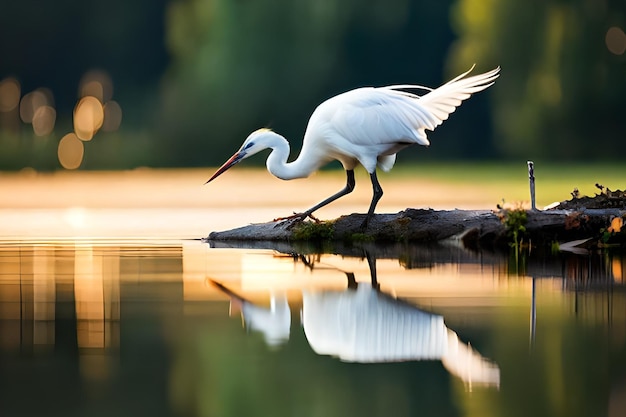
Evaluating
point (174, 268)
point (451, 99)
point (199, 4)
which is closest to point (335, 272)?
point (174, 268)

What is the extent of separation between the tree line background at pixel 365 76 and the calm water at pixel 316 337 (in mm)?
24299

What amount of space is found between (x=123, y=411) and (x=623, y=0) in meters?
36.8

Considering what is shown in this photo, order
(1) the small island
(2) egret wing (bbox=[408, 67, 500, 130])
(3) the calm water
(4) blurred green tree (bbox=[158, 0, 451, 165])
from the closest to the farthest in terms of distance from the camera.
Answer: (3) the calm water
(1) the small island
(2) egret wing (bbox=[408, 67, 500, 130])
(4) blurred green tree (bbox=[158, 0, 451, 165])

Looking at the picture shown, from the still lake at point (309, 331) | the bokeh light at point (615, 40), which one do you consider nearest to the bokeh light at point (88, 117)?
the bokeh light at point (615, 40)

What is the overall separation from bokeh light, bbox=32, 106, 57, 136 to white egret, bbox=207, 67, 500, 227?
1198 inches

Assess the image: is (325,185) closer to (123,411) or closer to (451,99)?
(451,99)

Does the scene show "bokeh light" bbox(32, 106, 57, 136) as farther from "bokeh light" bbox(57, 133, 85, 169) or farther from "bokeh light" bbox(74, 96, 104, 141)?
"bokeh light" bbox(57, 133, 85, 169)

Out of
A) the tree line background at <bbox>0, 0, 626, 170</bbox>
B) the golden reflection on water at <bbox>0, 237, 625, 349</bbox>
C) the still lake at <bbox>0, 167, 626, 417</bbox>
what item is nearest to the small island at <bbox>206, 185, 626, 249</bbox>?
the still lake at <bbox>0, 167, 626, 417</bbox>

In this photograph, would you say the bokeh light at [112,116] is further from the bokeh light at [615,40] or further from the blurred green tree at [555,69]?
the bokeh light at [615,40]

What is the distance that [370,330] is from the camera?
7.38 metres

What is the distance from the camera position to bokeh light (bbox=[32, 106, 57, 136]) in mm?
43656

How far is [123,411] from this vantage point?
5504 mm

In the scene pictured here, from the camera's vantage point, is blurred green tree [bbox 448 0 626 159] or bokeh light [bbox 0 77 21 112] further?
bokeh light [bbox 0 77 21 112]

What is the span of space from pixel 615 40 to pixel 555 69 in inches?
159
